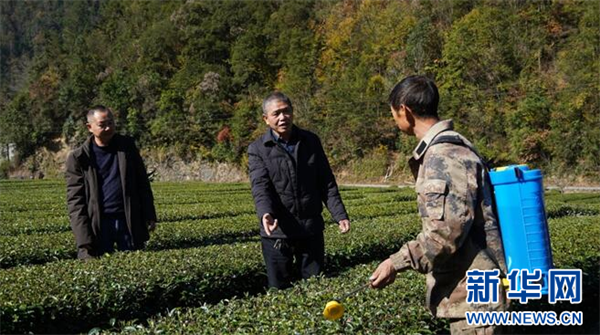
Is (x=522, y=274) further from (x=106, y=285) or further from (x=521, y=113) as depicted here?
(x=521, y=113)

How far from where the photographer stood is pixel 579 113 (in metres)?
29.3

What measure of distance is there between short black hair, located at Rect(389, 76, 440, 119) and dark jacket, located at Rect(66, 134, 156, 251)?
13.1 feet

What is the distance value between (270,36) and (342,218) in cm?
5424

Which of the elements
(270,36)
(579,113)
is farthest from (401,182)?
(270,36)

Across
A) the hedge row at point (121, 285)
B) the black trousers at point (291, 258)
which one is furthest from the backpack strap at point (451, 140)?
the hedge row at point (121, 285)

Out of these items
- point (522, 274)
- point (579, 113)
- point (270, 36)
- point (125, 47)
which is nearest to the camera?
point (522, 274)

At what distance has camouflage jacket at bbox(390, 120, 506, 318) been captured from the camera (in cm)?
269

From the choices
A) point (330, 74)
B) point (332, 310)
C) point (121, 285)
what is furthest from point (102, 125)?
point (330, 74)

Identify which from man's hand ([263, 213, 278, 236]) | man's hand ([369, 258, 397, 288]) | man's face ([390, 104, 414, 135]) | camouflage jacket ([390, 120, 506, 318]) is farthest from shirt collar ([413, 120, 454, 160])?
man's hand ([263, 213, 278, 236])

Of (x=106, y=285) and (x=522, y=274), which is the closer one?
(x=522, y=274)

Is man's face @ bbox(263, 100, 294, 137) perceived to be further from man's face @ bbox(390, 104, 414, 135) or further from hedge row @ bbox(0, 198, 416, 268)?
hedge row @ bbox(0, 198, 416, 268)

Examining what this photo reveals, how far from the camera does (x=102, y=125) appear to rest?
235 inches

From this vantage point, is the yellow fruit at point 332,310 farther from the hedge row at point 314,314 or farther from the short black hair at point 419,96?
the short black hair at point 419,96

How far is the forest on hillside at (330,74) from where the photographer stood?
31219 millimetres
